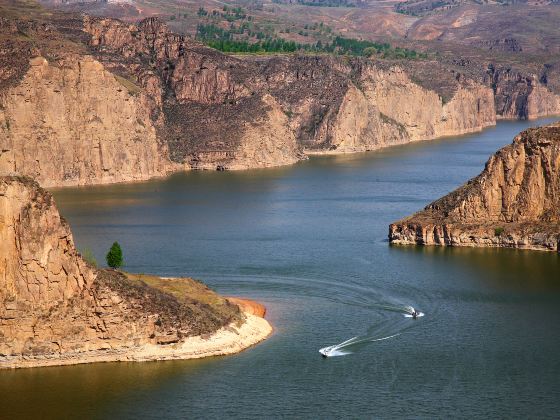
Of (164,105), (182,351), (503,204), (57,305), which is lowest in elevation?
(182,351)

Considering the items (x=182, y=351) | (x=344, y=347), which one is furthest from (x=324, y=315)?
(x=182, y=351)

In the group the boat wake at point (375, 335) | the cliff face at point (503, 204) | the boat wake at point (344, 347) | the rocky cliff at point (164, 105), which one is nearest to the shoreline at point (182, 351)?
the boat wake at point (344, 347)

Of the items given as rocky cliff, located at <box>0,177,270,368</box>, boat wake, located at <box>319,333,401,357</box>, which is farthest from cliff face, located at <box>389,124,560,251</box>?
rocky cliff, located at <box>0,177,270,368</box>

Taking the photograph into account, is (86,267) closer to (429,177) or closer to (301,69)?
(429,177)

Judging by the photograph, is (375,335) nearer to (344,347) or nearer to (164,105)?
(344,347)

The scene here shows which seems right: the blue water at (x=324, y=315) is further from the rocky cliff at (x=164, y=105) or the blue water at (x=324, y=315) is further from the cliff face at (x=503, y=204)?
the rocky cliff at (x=164, y=105)

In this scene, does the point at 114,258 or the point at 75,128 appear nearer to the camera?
the point at 114,258

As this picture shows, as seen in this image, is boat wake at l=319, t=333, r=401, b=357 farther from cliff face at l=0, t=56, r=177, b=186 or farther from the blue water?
cliff face at l=0, t=56, r=177, b=186
